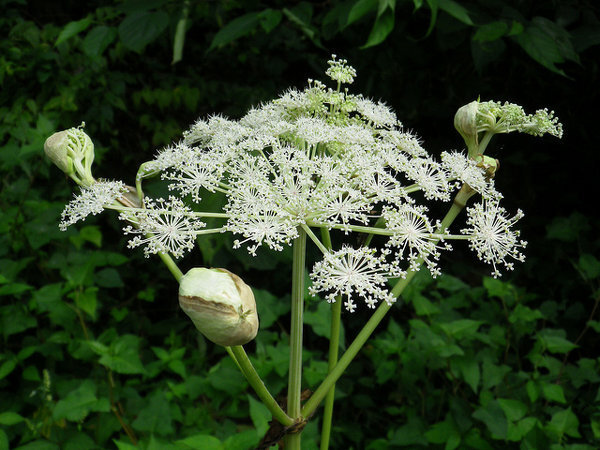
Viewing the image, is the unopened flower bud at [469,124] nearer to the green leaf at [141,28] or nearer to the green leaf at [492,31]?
the green leaf at [492,31]

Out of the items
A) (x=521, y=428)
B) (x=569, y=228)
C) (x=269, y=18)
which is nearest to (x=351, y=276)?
(x=521, y=428)

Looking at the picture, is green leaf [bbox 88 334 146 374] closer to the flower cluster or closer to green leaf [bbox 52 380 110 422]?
green leaf [bbox 52 380 110 422]

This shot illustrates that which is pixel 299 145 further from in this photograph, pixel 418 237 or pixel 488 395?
pixel 488 395

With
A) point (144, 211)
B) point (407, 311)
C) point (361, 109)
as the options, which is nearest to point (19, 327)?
point (144, 211)

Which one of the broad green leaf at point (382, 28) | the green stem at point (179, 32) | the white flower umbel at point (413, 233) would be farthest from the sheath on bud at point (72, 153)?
the green stem at point (179, 32)

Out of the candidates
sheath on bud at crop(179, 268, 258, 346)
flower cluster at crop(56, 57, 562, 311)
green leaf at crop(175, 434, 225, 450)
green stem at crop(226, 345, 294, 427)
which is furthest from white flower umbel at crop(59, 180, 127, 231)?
green leaf at crop(175, 434, 225, 450)

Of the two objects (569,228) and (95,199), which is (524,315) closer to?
(569,228)
